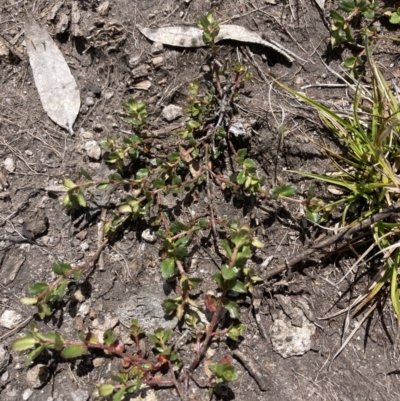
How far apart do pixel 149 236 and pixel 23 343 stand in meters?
0.78

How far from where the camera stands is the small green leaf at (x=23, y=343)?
207cm

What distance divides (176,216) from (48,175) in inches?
28.8

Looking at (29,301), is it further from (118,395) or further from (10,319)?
(118,395)

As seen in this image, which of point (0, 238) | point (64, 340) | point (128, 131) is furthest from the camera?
point (128, 131)

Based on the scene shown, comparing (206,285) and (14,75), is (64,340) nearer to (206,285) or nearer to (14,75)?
(206,285)

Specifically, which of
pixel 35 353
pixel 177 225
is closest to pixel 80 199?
pixel 177 225

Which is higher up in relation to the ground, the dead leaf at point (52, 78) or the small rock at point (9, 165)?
the dead leaf at point (52, 78)

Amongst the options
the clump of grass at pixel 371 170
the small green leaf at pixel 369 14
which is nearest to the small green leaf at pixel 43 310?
the clump of grass at pixel 371 170

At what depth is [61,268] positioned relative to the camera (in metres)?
2.22

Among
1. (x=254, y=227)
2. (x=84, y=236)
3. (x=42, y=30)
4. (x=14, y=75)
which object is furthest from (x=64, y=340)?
(x=42, y=30)

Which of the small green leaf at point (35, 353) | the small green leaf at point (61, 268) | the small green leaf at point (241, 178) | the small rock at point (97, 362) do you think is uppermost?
Answer: the small green leaf at point (241, 178)

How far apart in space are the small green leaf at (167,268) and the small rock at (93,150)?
72 centimetres

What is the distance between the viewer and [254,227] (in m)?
2.46

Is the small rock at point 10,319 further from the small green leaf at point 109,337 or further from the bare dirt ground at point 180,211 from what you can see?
the small green leaf at point 109,337
